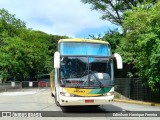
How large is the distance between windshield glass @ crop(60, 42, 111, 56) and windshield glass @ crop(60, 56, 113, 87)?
0.32 m

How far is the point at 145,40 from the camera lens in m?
26.3

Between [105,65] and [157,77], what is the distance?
8.88 m

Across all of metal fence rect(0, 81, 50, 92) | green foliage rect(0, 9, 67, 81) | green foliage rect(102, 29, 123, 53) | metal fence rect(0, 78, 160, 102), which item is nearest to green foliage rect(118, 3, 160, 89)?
Answer: metal fence rect(0, 78, 160, 102)

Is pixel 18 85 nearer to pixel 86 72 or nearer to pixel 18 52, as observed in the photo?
pixel 18 52

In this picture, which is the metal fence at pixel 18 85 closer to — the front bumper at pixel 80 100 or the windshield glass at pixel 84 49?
the windshield glass at pixel 84 49

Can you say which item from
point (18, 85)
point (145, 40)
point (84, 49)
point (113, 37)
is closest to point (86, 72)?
point (84, 49)

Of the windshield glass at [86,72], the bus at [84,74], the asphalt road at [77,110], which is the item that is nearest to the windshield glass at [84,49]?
the bus at [84,74]

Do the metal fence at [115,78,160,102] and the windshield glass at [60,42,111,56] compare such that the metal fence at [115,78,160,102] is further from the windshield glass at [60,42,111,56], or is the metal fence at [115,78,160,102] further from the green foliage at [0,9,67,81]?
the green foliage at [0,9,67,81]

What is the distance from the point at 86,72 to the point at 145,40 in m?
9.80

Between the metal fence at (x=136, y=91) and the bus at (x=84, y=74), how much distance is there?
11.9 m

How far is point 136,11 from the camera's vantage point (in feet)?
98.2

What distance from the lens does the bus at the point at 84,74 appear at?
Result: 17281 millimetres

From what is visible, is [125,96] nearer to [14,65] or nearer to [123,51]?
[123,51]

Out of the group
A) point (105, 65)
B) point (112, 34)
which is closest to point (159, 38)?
point (105, 65)
